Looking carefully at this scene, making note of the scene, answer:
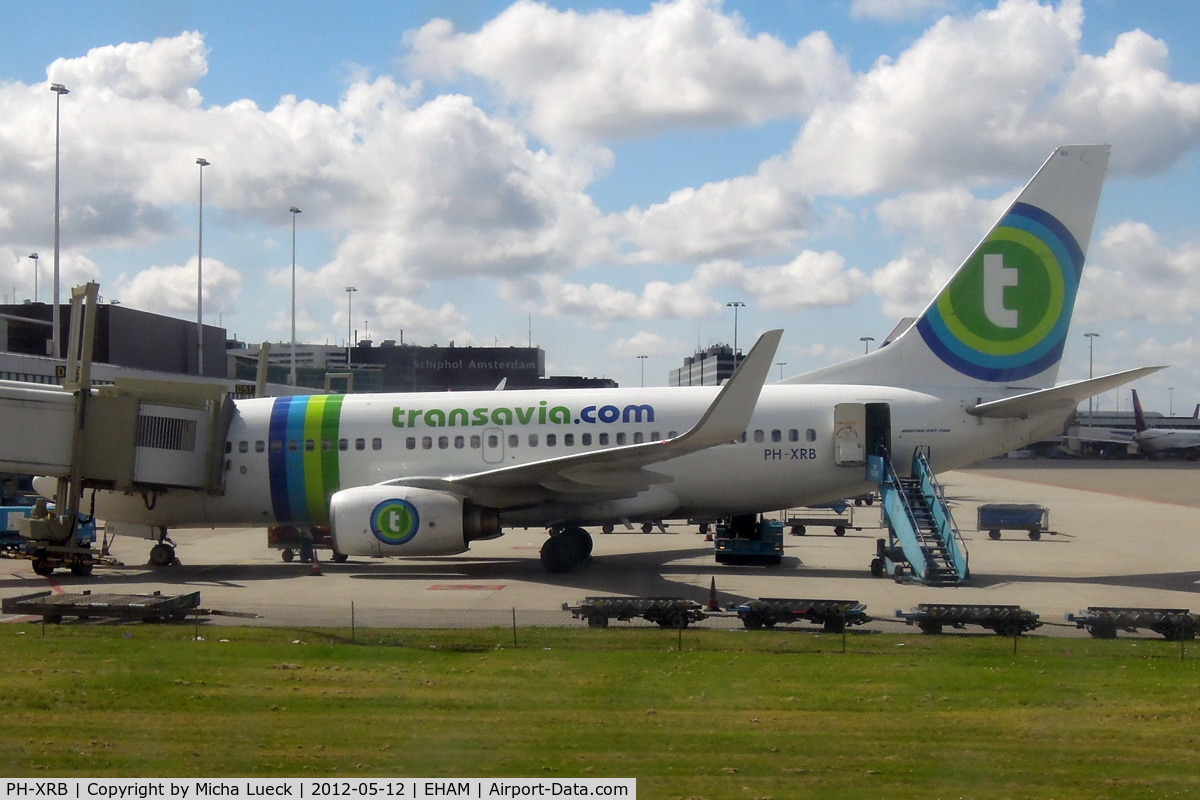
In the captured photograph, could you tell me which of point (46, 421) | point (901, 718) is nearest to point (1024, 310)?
point (901, 718)

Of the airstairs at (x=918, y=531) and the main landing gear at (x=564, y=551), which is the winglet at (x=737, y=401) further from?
the airstairs at (x=918, y=531)

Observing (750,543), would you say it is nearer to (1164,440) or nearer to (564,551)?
(564,551)

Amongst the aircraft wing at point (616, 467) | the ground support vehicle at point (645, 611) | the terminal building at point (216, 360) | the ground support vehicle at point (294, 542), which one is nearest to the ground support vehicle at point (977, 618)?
the ground support vehicle at point (645, 611)

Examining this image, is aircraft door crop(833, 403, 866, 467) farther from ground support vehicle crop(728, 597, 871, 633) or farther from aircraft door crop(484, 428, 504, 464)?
ground support vehicle crop(728, 597, 871, 633)

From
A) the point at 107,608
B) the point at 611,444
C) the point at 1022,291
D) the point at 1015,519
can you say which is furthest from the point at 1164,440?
the point at 107,608

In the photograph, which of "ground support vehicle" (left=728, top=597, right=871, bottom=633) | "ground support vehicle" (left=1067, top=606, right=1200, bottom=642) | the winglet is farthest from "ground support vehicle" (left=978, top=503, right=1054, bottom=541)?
"ground support vehicle" (left=728, top=597, right=871, bottom=633)

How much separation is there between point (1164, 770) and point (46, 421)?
23.8 m

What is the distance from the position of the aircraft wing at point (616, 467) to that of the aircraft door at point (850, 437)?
13.1 feet

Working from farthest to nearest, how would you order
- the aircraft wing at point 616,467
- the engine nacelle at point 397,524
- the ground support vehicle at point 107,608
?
the engine nacelle at point 397,524, the aircraft wing at point 616,467, the ground support vehicle at point 107,608

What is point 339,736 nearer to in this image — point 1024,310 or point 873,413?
point 873,413

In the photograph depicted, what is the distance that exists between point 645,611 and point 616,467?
7006 mm

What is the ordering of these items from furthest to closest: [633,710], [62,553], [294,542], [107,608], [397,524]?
[294,542] < [62,553] < [397,524] < [107,608] < [633,710]

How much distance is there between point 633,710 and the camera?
39.0 ft

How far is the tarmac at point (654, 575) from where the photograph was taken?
21.2 meters
